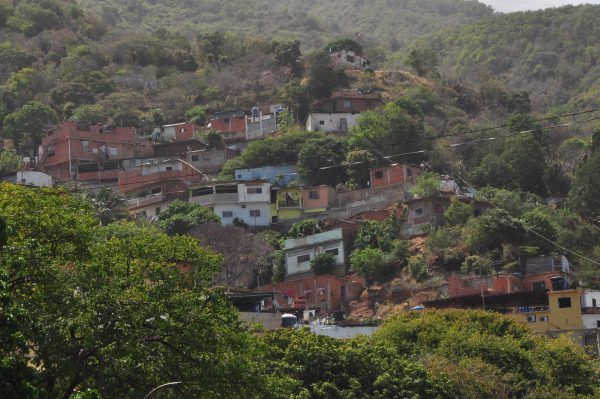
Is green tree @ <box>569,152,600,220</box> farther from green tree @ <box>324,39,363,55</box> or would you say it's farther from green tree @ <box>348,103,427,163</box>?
green tree @ <box>324,39,363,55</box>

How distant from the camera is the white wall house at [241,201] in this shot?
234ft

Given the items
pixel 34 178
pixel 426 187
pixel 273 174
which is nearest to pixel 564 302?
pixel 426 187

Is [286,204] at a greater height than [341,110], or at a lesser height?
lesser

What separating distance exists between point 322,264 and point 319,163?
11.1 m

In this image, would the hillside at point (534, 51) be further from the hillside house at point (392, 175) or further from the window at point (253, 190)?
the window at point (253, 190)

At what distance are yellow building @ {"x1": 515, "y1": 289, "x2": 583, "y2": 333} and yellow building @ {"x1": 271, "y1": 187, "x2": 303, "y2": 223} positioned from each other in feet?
71.4

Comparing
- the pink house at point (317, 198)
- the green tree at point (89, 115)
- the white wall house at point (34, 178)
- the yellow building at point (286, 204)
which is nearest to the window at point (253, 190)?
the yellow building at point (286, 204)

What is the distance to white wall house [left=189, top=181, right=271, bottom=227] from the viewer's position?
7144 centimetres

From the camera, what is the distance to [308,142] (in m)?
75.1

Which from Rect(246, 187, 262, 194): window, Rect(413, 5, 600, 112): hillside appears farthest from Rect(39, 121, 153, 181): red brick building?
Rect(413, 5, 600, 112): hillside

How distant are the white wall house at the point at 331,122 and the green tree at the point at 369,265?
72.0 feet

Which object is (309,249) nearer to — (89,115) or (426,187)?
(426,187)

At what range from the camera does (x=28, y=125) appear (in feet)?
278

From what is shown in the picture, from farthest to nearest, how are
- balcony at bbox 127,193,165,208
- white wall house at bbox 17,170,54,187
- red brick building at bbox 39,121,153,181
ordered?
red brick building at bbox 39,121,153,181 → balcony at bbox 127,193,165,208 → white wall house at bbox 17,170,54,187
